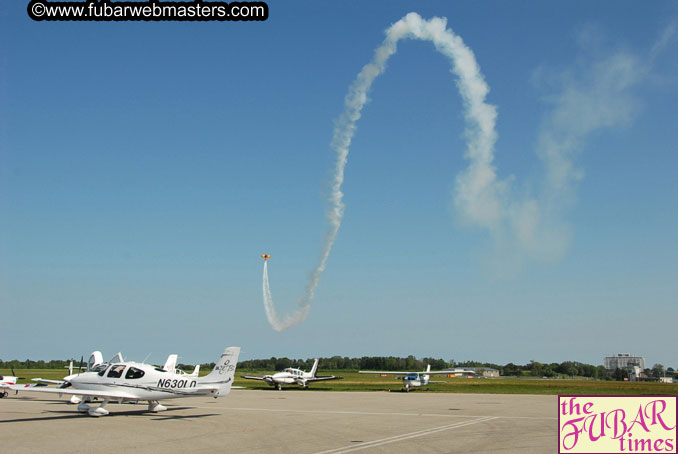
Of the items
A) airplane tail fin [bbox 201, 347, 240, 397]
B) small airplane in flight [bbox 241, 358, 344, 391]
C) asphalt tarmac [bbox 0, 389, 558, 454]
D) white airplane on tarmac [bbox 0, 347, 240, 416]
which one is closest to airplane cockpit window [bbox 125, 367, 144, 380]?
white airplane on tarmac [bbox 0, 347, 240, 416]

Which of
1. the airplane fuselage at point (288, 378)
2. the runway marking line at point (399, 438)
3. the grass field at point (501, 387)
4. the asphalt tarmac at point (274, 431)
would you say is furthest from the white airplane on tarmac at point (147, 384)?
the grass field at point (501, 387)

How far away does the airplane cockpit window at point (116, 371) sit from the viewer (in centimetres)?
2450

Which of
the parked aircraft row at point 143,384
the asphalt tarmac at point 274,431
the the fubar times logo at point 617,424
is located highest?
the the fubar times logo at point 617,424

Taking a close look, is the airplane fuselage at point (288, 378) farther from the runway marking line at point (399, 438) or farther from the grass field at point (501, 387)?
the runway marking line at point (399, 438)

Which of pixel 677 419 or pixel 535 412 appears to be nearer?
Answer: pixel 677 419

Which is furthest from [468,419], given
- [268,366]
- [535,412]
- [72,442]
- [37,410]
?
[268,366]

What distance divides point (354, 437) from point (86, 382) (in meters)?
14.2

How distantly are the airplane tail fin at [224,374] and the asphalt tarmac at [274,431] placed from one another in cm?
133

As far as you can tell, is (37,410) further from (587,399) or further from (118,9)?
(587,399)

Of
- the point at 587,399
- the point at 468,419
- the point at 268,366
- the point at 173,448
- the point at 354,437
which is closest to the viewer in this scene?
the point at 587,399

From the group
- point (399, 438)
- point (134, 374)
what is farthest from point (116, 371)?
point (399, 438)

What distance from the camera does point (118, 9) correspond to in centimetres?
2086

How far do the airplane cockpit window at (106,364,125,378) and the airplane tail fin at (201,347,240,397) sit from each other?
385 centimetres

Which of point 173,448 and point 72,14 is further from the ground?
point 72,14
